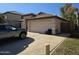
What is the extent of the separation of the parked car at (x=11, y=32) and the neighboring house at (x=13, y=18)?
151 millimetres

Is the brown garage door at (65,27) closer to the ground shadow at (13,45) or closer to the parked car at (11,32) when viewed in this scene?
the ground shadow at (13,45)

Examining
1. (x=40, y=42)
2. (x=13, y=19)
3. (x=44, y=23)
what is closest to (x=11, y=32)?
(x=13, y=19)

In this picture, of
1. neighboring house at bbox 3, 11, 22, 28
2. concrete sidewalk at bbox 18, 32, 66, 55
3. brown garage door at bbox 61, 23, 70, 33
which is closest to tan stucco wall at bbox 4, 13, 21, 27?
neighboring house at bbox 3, 11, 22, 28

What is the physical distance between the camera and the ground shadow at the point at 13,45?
6.64m

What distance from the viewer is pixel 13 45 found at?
22.3 feet

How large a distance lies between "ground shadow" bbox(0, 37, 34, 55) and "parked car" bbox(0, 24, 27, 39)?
0.13m

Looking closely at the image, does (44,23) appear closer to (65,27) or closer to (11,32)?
(65,27)

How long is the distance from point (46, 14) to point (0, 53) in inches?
71.7

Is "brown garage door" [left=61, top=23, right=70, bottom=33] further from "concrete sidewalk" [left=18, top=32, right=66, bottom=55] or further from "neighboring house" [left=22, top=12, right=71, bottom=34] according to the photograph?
"concrete sidewalk" [left=18, top=32, right=66, bottom=55]

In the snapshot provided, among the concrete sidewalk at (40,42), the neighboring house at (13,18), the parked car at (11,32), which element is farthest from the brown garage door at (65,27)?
the neighboring house at (13,18)

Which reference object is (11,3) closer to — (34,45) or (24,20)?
(24,20)

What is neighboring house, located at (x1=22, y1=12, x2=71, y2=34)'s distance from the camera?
22.7 feet
